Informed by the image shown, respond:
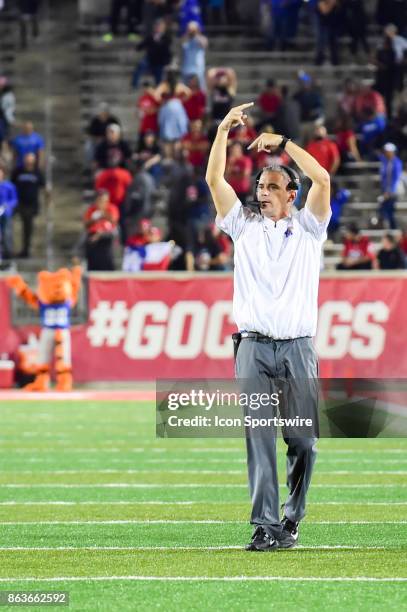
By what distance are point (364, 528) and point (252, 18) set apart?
80.6 ft

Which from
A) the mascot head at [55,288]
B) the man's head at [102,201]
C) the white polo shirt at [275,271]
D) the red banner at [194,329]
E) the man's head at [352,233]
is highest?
the white polo shirt at [275,271]

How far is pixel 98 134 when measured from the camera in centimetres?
2905

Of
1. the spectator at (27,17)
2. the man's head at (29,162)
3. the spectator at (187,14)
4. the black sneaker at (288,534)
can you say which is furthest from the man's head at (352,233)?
the black sneaker at (288,534)

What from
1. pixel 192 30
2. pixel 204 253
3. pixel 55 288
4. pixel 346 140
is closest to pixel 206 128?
pixel 192 30

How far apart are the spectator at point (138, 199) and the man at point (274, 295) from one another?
18.4m

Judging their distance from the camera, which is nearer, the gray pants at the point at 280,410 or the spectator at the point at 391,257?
the gray pants at the point at 280,410

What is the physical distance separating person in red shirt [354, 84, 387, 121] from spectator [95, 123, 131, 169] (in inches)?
158

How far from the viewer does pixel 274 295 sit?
8.82 meters

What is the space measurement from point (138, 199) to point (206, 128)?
2.31 m

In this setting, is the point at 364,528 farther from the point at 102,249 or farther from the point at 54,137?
the point at 54,137

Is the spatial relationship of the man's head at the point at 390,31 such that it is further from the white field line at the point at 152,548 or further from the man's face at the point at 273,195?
the white field line at the point at 152,548

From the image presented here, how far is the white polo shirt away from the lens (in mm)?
8805

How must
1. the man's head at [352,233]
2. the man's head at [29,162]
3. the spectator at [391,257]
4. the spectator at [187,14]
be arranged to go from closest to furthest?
the spectator at [391,257]
the man's head at [352,233]
the man's head at [29,162]
the spectator at [187,14]

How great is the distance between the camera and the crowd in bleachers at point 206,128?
26.4 meters
